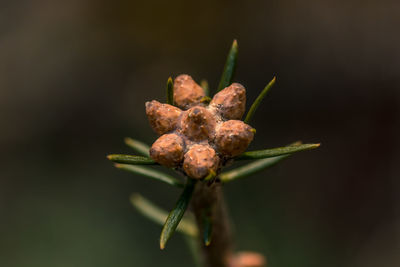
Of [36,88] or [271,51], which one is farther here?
[36,88]

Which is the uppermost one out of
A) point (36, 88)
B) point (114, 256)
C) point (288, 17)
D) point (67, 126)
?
point (288, 17)

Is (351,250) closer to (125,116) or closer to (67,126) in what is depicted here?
(125,116)

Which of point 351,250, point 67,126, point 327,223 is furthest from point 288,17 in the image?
point 67,126

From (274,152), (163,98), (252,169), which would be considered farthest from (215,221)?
(163,98)

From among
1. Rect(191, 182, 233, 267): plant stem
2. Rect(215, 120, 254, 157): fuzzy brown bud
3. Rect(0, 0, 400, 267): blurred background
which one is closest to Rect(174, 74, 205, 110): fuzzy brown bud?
Rect(215, 120, 254, 157): fuzzy brown bud

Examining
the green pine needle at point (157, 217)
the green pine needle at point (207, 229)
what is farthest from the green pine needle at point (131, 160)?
the green pine needle at point (157, 217)

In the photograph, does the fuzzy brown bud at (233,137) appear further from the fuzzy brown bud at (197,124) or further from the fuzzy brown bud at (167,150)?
the fuzzy brown bud at (167,150)
